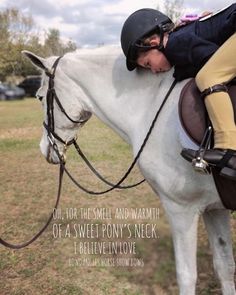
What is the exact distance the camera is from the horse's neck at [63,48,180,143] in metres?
2.74

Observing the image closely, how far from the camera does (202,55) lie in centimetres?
236

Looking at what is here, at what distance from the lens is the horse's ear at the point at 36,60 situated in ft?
10.4

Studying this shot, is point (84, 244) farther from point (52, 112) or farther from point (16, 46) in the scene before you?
point (16, 46)

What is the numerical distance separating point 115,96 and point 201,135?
85cm

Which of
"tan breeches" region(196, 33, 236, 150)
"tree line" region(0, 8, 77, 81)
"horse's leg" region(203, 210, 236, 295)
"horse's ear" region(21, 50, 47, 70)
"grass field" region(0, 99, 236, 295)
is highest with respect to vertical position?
"tan breeches" region(196, 33, 236, 150)

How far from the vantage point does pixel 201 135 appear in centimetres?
235

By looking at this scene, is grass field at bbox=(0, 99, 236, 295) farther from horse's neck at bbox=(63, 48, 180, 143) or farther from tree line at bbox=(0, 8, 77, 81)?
tree line at bbox=(0, 8, 77, 81)

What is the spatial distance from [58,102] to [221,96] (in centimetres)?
150

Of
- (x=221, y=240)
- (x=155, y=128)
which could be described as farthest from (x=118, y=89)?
(x=221, y=240)

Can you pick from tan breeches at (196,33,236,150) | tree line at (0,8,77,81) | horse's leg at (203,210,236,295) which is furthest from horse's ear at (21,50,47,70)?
tree line at (0,8,77,81)

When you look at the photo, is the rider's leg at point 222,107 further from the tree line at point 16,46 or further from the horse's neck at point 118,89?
the tree line at point 16,46

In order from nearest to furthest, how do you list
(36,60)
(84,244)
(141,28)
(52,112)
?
(141,28), (36,60), (52,112), (84,244)

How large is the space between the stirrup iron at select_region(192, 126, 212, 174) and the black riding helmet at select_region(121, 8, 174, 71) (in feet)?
2.09

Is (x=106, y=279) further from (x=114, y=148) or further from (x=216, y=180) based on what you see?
(x=114, y=148)
